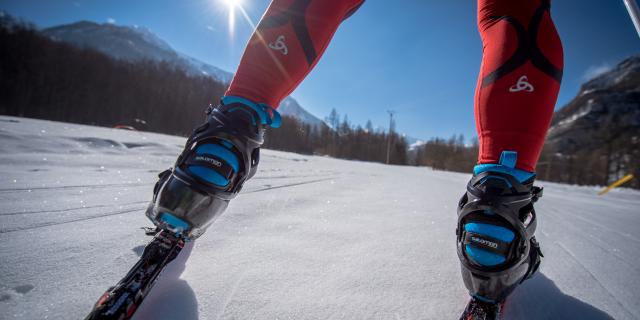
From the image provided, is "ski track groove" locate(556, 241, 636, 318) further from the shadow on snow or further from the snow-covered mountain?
the snow-covered mountain

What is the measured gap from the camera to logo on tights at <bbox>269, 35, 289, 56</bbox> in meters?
0.48

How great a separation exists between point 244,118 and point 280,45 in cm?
16

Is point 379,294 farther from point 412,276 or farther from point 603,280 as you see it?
point 603,280

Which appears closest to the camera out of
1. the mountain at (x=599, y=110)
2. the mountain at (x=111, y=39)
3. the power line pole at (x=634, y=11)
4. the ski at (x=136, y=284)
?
the ski at (x=136, y=284)

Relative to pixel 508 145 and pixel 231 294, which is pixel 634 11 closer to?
pixel 508 145

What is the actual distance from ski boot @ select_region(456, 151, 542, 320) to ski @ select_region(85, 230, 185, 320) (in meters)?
0.44

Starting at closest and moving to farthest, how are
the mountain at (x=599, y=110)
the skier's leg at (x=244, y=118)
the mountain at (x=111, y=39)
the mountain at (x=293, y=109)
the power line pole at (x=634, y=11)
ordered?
the skier's leg at (x=244, y=118) < the power line pole at (x=634, y=11) < the mountain at (x=599, y=110) < the mountain at (x=111, y=39) < the mountain at (x=293, y=109)

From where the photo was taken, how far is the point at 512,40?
0.47 m

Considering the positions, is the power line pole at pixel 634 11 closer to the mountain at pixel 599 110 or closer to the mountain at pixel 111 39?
the mountain at pixel 599 110

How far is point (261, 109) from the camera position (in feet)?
1.50

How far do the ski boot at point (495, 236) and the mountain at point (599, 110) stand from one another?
45747 mm

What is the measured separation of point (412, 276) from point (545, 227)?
0.89 metres

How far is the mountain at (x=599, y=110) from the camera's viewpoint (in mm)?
34562

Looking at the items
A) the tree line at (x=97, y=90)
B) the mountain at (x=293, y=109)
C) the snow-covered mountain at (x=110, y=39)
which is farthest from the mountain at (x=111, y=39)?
the tree line at (x=97, y=90)
